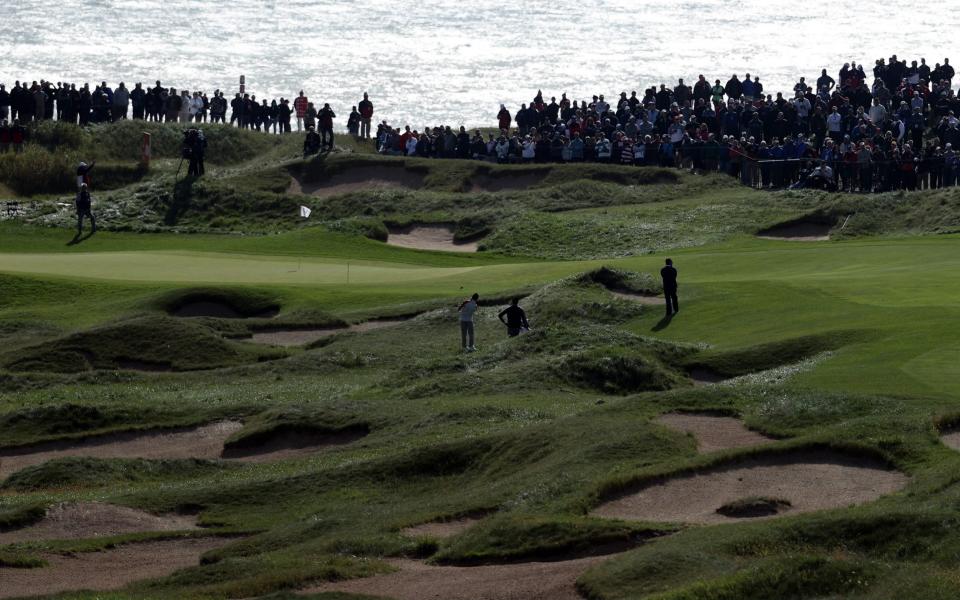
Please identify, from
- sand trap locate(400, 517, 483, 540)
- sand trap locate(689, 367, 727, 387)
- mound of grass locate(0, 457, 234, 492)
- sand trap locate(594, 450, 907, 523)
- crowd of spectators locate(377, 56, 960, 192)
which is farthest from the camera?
crowd of spectators locate(377, 56, 960, 192)

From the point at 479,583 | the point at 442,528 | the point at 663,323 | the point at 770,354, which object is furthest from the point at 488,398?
the point at 479,583

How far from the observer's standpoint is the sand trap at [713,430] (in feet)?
115

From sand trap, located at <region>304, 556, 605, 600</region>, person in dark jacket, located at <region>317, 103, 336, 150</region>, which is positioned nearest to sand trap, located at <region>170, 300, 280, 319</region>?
person in dark jacket, located at <region>317, 103, 336, 150</region>

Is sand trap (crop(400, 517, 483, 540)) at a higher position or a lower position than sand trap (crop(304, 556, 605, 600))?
lower

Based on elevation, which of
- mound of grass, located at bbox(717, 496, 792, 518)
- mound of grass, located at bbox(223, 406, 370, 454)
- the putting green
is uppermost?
the putting green

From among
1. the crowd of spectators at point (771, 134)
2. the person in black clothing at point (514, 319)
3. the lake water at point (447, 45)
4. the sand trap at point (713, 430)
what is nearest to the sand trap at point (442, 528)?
the sand trap at point (713, 430)

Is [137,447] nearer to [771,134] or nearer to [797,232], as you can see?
[797,232]

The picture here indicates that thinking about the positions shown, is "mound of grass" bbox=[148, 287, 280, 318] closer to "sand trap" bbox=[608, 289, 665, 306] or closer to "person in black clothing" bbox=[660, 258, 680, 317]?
"sand trap" bbox=[608, 289, 665, 306]

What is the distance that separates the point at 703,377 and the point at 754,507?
48.8 feet

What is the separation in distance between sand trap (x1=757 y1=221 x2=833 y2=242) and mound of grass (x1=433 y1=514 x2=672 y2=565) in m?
43.6

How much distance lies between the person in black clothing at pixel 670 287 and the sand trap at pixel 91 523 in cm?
2072

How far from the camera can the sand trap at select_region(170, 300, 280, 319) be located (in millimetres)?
57375

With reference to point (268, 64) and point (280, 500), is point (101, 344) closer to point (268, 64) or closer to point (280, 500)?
point (280, 500)

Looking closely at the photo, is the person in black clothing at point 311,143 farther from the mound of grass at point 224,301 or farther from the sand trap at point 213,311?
the sand trap at point 213,311
